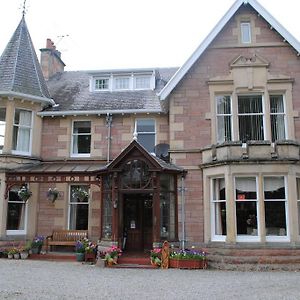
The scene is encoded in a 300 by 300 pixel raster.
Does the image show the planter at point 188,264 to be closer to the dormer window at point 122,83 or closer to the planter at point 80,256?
the planter at point 80,256

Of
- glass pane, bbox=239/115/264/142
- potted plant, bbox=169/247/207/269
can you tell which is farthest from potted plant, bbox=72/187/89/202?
glass pane, bbox=239/115/264/142

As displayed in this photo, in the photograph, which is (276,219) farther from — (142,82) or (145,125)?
(142,82)

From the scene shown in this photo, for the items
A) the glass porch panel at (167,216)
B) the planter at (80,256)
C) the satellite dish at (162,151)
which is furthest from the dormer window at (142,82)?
the planter at (80,256)

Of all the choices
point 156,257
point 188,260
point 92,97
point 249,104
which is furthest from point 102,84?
point 188,260

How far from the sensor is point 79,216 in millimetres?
A: 18156

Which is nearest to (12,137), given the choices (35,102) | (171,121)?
(35,102)

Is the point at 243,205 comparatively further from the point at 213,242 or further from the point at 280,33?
the point at 280,33

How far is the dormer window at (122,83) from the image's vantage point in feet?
68.7

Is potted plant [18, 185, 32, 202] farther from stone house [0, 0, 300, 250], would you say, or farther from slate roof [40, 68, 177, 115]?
slate roof [40, 68, 177, 115]

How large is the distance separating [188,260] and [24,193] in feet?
25.5

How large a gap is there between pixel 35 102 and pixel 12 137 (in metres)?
1.97

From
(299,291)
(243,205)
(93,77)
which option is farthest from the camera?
(93,77)

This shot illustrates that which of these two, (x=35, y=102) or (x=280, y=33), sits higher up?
(x=280, y=33)

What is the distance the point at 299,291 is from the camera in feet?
32.2
